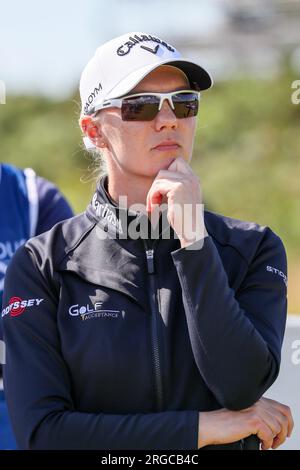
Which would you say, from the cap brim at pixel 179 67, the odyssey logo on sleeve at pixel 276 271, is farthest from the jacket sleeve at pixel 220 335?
the cap brim at pixel 179 67

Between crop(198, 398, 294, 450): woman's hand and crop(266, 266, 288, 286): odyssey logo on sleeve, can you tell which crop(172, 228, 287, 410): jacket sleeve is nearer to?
crop(198, 398, 294, 450): woman's hand

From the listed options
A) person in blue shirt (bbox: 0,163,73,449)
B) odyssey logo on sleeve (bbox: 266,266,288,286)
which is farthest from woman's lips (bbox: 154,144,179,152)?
person in blue shirt (bbox: 0,163,73,449)

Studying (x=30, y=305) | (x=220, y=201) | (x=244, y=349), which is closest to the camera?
(x=244, y=349)

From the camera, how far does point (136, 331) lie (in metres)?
2.62

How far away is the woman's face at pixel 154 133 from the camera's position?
273cm

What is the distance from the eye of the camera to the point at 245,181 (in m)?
19.8

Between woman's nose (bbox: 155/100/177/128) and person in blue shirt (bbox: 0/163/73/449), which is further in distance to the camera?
person in blue shirt (bbox: 0/163/73/449)

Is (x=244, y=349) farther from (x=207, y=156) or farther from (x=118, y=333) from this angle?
(x=207, y=156)

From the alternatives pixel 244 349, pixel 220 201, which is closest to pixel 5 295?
pixel 244 349

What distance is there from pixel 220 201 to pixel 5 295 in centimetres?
1697

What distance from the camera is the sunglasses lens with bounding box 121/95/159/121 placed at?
2.71 m

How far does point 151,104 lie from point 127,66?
0.16m

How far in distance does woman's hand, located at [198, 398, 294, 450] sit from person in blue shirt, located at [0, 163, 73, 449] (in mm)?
1286

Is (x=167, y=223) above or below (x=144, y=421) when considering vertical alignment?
above
